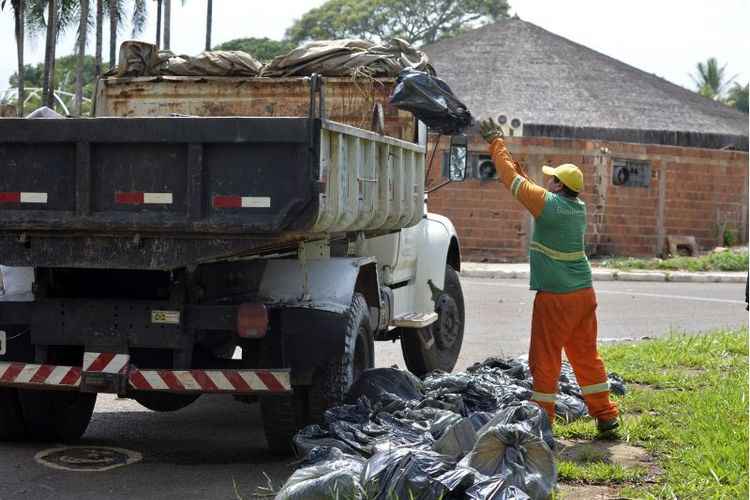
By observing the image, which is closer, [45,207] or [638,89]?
[45,207]

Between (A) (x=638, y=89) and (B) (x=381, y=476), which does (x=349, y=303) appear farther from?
(A) (x=638, y=89)

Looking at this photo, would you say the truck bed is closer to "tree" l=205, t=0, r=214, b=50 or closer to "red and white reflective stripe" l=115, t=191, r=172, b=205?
"red and white reflective stripe" l=115, t=191, r=172, b=205

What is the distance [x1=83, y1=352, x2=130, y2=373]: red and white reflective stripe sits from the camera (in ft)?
21.6

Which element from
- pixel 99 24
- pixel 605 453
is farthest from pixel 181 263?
pixel 99 24

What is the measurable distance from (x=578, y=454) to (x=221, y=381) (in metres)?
1.96

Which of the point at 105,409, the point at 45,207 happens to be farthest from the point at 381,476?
the point at 105,409

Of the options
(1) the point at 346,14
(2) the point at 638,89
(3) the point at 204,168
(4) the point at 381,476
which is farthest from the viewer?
(1) the point at 346,14

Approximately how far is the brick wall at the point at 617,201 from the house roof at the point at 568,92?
543mm

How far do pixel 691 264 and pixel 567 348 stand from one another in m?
19.4

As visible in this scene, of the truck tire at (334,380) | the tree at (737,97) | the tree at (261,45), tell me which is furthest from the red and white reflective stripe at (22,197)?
the tree at (737,97)

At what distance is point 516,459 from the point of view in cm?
563

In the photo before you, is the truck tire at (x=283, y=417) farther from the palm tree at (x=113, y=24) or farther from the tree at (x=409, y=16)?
the tree at (x=409, y=16)

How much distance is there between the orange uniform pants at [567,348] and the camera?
23.8 ft

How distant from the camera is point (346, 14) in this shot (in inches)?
2800
